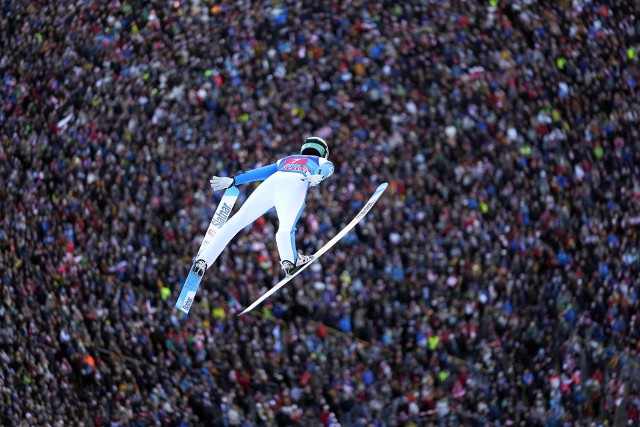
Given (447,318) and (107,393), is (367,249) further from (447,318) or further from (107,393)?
(107,393)

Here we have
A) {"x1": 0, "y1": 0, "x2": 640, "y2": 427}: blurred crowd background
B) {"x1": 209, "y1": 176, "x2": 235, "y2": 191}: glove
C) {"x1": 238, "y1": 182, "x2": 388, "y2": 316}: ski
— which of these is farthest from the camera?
{"x1": 0, "y1": 0, "x2": 640, "y2": 427}: blurred crowd background

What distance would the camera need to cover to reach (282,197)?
5203 mm

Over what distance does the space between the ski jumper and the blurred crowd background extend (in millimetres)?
2452

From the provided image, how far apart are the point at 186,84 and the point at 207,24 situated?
50cm

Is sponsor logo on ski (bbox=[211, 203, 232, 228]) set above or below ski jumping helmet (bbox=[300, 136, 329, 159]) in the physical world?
below

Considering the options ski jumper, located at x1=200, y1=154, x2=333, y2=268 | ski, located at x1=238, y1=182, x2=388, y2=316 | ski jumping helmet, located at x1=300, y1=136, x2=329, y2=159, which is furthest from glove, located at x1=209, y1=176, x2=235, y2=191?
ski, located at x1=238, y1=182, x2=388, y2=316

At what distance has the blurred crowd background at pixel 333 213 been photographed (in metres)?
7.35

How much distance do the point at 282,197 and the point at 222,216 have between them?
0.33m

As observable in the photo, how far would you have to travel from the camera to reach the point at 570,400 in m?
7.13

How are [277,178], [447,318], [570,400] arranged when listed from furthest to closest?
[447,318] → [570,400] → [277,178]

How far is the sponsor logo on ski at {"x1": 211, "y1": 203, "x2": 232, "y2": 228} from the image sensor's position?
5.20m

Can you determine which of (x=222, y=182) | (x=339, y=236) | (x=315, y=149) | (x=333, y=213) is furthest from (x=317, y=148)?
(x=333, y=213)

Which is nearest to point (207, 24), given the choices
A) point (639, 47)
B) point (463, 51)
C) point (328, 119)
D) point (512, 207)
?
point (328, 119)

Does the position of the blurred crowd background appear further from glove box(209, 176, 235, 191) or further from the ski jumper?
glove box(209, 176, 235, 191)
